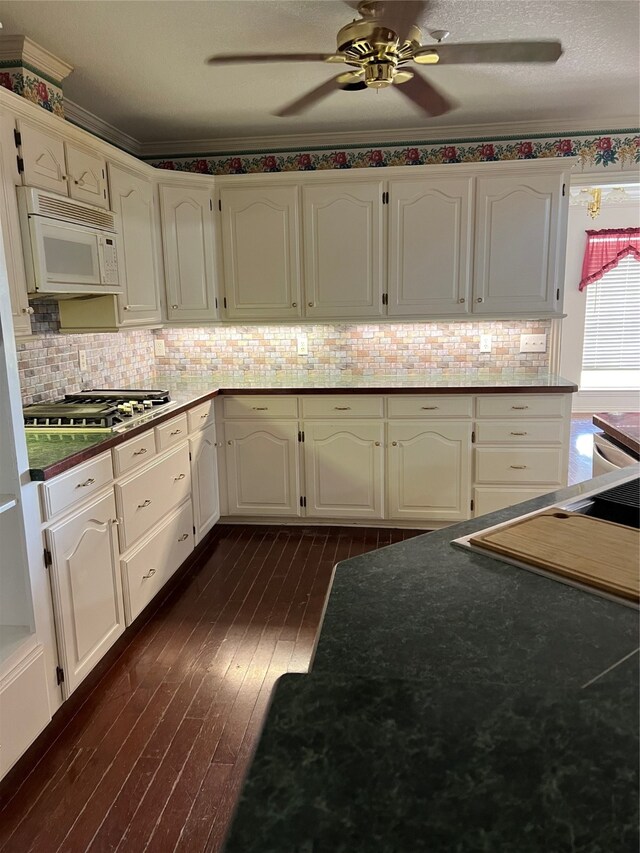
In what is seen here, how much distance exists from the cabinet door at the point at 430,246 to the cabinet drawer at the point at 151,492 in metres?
1.72

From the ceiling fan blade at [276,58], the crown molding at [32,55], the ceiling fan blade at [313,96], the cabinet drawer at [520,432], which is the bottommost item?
the cabinet drawer at [520,432]

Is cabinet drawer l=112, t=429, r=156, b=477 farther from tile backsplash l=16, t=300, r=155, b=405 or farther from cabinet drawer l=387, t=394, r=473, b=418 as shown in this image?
cabinet drawer l=387, t=394, r=473, b=418

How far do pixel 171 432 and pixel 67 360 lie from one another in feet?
2.40

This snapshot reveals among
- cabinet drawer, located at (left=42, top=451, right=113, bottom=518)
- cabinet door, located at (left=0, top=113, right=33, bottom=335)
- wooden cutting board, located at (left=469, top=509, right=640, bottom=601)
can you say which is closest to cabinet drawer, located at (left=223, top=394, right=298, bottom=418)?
cabinet drawer, located at (left=42, top=451, right=113, bottom=518)

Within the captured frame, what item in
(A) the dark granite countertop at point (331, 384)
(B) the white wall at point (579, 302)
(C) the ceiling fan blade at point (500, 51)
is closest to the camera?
(C) the ceiling fan blade at point (500, 51)

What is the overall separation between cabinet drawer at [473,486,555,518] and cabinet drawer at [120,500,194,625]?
1743 mm

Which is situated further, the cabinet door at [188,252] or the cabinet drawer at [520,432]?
the cabinet door at [188,252]

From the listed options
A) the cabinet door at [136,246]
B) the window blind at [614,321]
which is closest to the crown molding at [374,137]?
the cabinet door at [136,246]

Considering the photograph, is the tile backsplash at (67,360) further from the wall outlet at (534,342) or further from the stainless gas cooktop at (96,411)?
the wall outlet at (534,342)

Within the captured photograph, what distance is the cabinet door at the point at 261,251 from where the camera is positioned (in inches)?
155

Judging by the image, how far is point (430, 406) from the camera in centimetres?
370

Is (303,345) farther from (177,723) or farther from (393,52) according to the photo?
(177,723)

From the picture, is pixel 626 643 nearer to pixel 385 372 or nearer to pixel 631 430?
A: pixel 631 430

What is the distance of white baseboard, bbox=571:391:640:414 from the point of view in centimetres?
744
